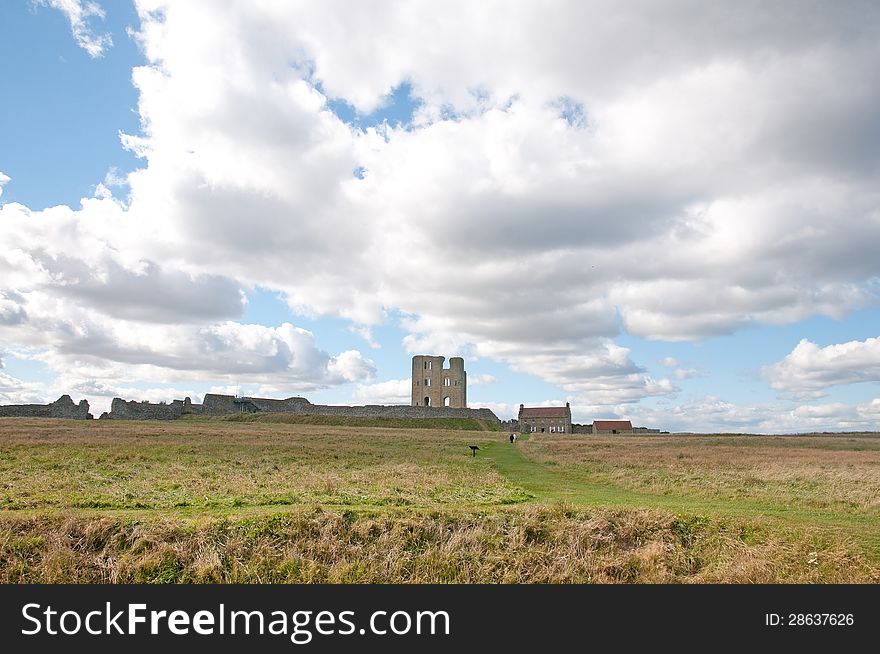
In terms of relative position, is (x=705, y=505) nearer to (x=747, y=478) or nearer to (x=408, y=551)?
(x=747, y=478)

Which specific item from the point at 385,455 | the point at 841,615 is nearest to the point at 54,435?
the point at 385,455

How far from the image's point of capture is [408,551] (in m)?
13.1

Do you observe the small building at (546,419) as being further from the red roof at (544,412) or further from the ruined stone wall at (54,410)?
the ruined stone wall at (54,410)

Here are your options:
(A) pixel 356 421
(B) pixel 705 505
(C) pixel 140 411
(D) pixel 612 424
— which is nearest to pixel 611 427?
(D) pixel 612 424

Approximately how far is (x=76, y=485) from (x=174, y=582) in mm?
8233

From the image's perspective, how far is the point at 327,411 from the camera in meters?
92.9

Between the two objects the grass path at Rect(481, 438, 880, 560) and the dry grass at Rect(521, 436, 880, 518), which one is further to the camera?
the dry grass at Rect(521, 436, 880, 518)

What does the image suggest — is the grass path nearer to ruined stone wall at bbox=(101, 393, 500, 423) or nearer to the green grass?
the green grass

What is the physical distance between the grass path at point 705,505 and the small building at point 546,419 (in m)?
76.2

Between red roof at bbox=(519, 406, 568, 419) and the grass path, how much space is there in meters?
82.2

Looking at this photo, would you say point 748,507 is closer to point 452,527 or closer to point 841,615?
point 841,615

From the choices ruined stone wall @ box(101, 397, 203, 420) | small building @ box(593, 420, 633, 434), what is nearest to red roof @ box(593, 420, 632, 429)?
small building @ box(593, 420, 633, 434)

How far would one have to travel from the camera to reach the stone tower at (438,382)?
338 feet

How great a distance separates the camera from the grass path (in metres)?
14.2
